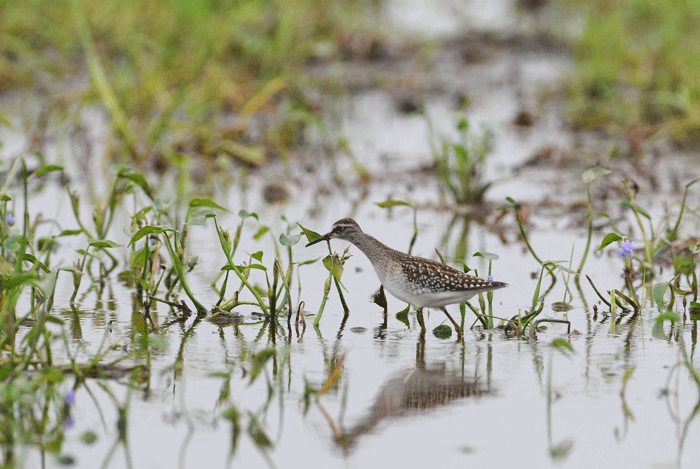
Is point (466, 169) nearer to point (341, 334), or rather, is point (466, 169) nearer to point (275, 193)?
point (275, 193)

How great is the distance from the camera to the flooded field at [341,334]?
3721 millimetres

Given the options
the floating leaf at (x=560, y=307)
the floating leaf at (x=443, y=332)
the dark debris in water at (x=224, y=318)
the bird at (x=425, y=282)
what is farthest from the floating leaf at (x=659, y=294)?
the dark debris in water at (x=224, y=318)

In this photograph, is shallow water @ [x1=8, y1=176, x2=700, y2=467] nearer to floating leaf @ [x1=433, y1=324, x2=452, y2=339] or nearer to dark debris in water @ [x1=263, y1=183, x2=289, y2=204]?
floating leaf @ [x1=433, y1=324, x2=452, y2=339]

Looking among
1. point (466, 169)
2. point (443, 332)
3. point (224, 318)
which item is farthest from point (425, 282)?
point (466, 169)

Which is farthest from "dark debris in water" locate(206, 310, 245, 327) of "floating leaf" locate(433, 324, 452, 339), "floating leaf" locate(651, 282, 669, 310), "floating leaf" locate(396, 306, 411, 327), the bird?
"floating leaf" locate(651, 282, 669, 310)

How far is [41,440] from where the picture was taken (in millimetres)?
3607

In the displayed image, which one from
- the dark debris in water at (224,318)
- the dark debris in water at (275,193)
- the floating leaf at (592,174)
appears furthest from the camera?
the dark debris in water at (275,193)

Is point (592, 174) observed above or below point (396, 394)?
above

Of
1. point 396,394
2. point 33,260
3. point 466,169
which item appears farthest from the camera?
point 466,169

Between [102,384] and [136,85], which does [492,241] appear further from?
[136,85]

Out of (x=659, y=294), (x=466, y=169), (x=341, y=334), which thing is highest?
(x=466, y=169)

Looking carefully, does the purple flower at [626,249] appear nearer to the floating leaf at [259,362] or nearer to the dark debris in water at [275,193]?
the floating leaf at [259,362]

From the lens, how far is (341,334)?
16.9 feet

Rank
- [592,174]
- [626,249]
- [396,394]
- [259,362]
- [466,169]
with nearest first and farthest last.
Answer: [259,362]
[396,394]
[626,249]
[592,174]
[466,169]
